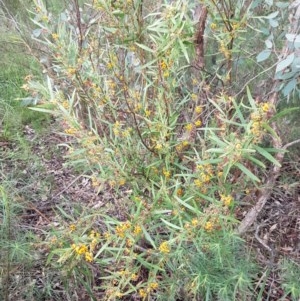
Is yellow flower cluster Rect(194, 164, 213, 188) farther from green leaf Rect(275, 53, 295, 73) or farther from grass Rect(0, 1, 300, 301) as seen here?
green leaf Rect(275, 53, 295, 73)

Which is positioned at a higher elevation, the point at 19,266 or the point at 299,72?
the point at 299,72

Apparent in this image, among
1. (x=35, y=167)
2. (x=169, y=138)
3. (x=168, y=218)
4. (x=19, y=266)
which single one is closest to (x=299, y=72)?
(x=169, y=138)

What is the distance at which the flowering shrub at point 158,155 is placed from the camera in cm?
170

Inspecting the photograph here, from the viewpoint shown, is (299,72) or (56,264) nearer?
(299,72)

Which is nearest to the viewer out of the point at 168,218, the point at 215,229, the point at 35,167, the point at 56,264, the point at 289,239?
the point at 215,229

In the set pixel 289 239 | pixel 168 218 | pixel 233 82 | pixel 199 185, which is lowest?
pixel 289 239

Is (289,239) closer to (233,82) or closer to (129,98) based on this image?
(233,82)

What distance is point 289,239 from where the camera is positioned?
8.09ft

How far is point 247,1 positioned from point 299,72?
41 centimetres

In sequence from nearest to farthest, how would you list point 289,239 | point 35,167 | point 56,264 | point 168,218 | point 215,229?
point 215,229 < point 168,218 < point 56,264 < point 289,239 < point 35,167

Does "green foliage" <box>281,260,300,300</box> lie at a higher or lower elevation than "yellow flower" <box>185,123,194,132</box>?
lower

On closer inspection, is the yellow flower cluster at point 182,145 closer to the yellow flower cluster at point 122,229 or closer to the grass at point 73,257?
the grass at point 73,257

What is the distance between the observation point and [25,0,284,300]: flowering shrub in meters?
1.70

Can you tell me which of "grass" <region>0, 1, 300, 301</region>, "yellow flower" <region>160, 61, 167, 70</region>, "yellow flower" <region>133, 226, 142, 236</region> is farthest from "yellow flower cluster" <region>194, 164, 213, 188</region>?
"yellow flower" <region>160, 61, 167, 70</region>
